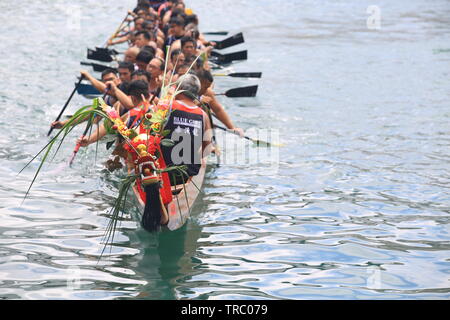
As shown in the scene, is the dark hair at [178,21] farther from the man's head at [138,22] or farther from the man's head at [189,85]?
the man's head at [189,85]

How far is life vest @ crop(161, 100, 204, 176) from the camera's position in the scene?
7.24 meters

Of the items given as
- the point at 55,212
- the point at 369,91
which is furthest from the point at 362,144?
the point at 55,212

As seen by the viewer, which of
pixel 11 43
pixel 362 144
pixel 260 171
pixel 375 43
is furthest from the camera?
pixel 375 43

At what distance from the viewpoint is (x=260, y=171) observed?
991cm

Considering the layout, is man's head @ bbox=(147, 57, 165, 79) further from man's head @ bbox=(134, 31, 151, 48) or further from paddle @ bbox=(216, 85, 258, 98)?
man's head @ bbox=(134, 31, 151, 48)

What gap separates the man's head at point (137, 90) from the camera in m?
8.43

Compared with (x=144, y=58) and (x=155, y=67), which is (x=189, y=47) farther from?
(x=155, y=67)

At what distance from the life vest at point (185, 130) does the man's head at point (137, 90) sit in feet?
3.96

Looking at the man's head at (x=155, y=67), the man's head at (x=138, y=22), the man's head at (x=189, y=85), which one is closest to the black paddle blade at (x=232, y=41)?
the man's head at (x=138, y=22)

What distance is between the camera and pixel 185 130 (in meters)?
7.29

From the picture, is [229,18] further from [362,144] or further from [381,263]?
[381,263]

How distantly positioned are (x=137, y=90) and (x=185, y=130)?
4.60ft

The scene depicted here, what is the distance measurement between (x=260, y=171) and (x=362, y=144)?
214 cm

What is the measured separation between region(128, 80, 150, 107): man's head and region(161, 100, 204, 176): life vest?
47.5 inches
